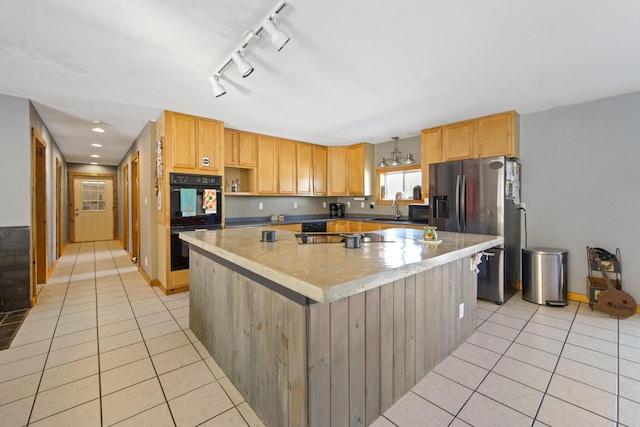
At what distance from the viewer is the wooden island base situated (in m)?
1.22

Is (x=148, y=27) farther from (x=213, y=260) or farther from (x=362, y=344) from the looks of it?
(x=362, y=344)

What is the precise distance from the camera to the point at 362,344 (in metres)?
1.41

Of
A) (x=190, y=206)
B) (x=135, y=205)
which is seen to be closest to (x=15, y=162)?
(x=190, y=206)

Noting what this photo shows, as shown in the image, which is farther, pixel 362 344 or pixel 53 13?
pixel 53 13

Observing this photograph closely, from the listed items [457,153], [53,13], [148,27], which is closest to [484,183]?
[457,153]

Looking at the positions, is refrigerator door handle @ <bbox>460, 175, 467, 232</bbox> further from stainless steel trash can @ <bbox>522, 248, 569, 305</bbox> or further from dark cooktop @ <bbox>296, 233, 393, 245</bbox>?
dark cooktop @ <bbox>296, 233, 393, 245</bbox>

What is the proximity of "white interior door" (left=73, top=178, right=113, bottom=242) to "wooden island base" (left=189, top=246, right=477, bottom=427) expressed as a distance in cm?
822

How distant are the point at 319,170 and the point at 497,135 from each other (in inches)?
123

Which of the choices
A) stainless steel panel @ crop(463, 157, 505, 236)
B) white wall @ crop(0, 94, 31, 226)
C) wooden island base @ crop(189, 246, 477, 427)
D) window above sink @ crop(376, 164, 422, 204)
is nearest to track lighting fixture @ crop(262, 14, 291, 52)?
wooden island base @ crop(189, 246, 477, 427)

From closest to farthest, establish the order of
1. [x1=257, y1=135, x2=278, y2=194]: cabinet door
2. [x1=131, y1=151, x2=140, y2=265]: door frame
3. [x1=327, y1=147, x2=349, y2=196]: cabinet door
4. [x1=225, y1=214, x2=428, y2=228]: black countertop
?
[x1=225, y1=214, x2=428, y2=228]: black countertop → [x1=257, y1=135, x2=278, y2=194]: cabinet door → [x1=131, y1=151, x2=140, y2=265]: door frame → [x1=327, y1=147, x2=349, y2=196]: cabinet door

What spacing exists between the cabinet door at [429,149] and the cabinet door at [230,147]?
3003 millimetres

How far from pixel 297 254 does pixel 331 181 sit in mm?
4395

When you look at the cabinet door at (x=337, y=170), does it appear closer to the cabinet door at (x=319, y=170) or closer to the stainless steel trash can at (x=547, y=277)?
the cabinet door at (x=319, y=170)

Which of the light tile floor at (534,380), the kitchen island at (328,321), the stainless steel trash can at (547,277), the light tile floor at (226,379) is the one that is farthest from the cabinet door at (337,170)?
the kitchen island at (328,321)
